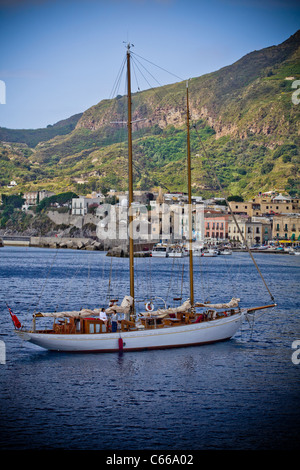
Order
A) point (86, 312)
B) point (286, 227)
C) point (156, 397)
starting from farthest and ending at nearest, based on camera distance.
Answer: point (286, 227) < point (86, 312) < point (156, 397)

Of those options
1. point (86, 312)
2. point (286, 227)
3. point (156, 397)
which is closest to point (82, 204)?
point (286, 227)

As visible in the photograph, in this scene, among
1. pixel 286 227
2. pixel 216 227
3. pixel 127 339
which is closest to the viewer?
pixel 127 339

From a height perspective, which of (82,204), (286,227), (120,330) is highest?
(82,204)

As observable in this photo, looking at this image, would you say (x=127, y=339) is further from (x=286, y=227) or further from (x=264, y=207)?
(x=264, y=207)

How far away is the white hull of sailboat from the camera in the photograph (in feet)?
89.9

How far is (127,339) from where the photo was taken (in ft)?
91.1

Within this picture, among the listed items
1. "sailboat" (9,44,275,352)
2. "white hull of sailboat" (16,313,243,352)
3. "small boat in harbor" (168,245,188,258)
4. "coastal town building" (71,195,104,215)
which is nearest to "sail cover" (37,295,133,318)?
"sailboat" (9,44,275,352)

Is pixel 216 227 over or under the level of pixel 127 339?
over

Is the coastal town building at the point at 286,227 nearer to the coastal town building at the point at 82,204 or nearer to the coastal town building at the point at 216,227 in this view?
the coastal town building at the point at 216,227

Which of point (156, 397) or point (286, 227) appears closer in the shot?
point (156, 397)

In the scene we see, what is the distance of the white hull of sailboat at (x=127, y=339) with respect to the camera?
27.4m

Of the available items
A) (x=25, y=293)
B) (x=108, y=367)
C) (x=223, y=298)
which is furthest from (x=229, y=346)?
(x=25, y=293)

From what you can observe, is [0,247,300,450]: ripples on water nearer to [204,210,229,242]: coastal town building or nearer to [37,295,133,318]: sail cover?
[37,295,133,318]: sail cover
